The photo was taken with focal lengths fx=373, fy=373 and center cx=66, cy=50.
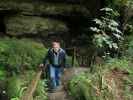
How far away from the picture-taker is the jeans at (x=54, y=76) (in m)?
12.6

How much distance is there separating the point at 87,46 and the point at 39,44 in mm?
2445

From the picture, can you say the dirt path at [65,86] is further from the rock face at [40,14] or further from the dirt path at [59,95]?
the rock face at [40,14]

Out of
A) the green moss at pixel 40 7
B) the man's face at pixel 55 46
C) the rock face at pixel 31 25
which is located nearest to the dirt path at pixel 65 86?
the man's face at pixel 55 46

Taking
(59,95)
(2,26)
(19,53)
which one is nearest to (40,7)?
(2,26)

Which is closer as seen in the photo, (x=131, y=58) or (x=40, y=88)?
(x=40, y=88)

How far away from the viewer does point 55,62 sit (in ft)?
41.3

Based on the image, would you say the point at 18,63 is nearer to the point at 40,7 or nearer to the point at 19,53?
the point at 19,53

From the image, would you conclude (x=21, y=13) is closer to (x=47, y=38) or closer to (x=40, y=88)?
(x=47, y=38)

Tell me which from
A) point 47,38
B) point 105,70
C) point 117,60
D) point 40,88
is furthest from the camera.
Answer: point 47,38

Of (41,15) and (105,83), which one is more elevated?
(41,15)

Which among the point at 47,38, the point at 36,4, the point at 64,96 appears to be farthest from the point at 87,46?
the point at 64,96

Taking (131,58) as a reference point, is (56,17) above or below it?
above

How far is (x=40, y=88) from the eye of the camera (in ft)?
38.6

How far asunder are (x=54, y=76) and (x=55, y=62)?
497mm
